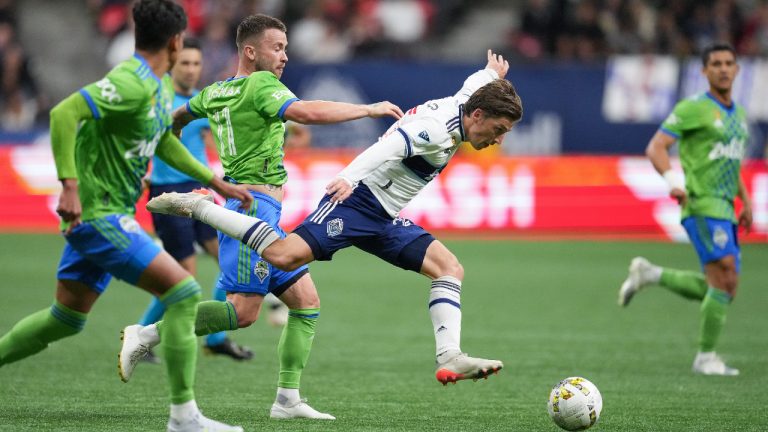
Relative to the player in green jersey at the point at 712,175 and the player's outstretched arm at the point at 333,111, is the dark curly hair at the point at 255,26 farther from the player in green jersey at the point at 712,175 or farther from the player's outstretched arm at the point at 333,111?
the player in green jersey at the point at 712,175

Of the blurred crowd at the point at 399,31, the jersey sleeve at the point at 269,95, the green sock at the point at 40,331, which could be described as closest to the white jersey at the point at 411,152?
the jersey sleeve at the point at 269,95

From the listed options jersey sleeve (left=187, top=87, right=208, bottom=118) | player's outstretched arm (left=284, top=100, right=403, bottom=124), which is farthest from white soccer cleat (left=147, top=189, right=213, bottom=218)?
player's outstretched arm (left=284, top=100, right=403, bottom=124)


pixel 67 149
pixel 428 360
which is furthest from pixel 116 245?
pixel 428 360

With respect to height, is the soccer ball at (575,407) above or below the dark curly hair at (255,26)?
below

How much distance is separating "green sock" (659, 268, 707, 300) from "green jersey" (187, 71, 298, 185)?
4.33m

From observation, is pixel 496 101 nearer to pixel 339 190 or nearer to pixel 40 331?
pixel 339 190

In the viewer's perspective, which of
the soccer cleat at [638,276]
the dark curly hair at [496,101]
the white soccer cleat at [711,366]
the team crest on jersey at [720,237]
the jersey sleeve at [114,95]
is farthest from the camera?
the soccer cleat at [638,276]

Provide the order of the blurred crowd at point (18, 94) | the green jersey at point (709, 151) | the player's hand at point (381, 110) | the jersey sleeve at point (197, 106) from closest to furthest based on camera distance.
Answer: the player's hand at point (381, 110) → the jersey sleeve at point (197, 106) → the green jersey at point (709, 151) → the blurred crowd at point (18, 94)

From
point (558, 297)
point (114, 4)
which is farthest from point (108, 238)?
point (114, 4)

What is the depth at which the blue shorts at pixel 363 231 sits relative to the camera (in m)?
7.02

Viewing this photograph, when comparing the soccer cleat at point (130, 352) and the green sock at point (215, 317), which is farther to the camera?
the green sock at point (215, 317)

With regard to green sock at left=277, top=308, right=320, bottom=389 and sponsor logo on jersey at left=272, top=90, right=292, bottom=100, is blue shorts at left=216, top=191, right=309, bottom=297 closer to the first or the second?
green sock at left=277, top=308, right=320, bottom=389

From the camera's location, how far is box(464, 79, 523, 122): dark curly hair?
6.89 m

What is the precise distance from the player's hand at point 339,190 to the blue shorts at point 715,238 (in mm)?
4049
